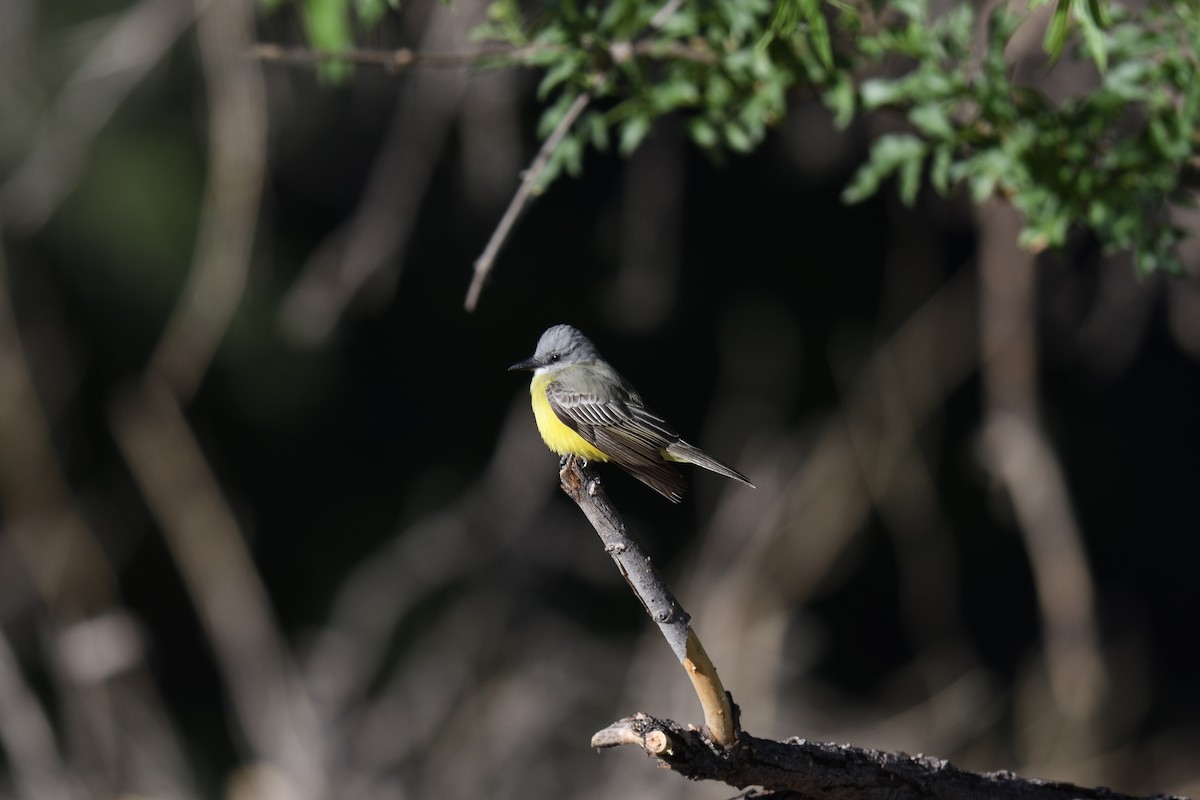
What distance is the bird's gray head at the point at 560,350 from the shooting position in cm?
372

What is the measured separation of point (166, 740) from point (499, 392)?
3.04m

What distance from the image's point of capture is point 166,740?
6.96m

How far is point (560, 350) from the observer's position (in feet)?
12.5

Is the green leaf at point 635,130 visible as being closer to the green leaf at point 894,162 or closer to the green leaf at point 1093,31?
the green leaf at point 894,162

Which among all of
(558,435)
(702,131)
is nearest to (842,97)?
(702,131)

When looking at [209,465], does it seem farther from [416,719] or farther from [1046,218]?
[1046,218]

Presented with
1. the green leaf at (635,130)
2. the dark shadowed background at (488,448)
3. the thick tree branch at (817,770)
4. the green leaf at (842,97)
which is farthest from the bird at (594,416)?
the dark shadowed background at (488,448)

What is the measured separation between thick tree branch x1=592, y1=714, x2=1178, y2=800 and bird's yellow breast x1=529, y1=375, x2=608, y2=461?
1.25 m

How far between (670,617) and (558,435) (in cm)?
136

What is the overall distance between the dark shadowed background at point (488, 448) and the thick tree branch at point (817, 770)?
11.7 feet

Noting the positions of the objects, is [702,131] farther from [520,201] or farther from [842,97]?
[520,201]

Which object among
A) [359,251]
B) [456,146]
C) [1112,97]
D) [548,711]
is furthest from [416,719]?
[1112,97]

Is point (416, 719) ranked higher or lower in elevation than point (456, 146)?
lower

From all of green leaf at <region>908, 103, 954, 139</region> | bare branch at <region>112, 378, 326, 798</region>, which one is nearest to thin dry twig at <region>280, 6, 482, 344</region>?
bare branch at <region>112, 378, 326, 798</region>
